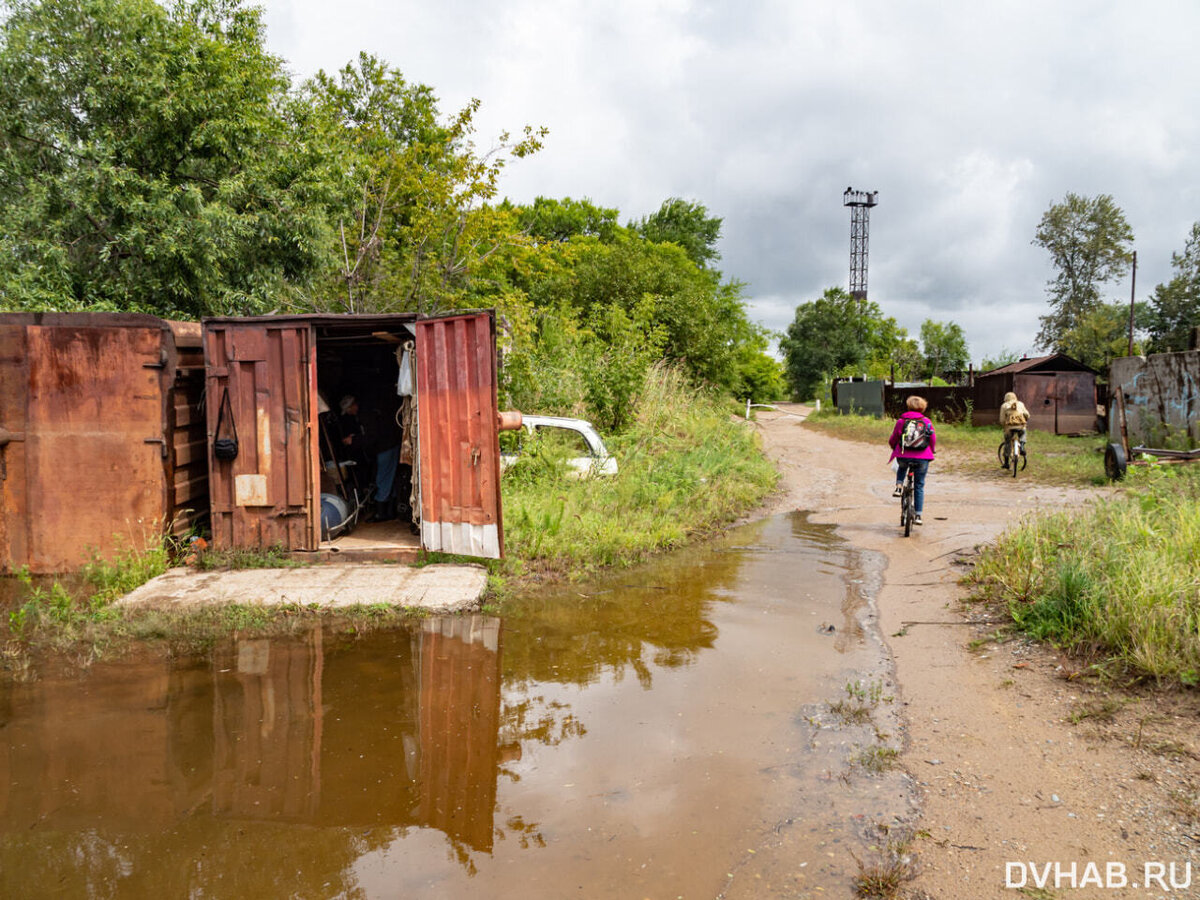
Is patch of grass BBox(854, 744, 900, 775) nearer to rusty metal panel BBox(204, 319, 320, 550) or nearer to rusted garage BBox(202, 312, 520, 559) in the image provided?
rusted garage BBox(202, 312, 520, 559)

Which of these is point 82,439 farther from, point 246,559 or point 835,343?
point 835,343

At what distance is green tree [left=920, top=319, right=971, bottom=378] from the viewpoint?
56438 millimetres

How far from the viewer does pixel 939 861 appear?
3.23 meters

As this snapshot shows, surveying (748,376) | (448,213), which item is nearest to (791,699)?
(448,213)

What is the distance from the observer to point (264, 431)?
802 cm

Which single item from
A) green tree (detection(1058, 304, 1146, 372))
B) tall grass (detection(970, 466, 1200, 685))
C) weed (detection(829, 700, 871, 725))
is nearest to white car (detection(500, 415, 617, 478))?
A: tall grass (detection(970, 466, 1200, 685))

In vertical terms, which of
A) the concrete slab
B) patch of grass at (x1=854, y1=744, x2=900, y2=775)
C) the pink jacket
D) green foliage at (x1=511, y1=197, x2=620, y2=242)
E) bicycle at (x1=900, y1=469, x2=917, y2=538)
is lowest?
patch of grass at (x1=854, y1=744, x2=900, y2=775)

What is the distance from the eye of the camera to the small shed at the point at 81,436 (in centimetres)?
761

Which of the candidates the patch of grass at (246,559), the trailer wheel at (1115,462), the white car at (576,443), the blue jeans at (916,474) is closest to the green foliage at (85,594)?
the patch of grass at (246,559)

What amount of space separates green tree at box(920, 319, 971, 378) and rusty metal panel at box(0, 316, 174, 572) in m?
53.3

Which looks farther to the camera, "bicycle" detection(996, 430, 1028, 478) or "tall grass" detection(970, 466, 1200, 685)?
"bicycle" detection(996, 430, 1028, 478)

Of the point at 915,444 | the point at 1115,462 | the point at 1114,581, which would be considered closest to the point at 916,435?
the point at 915,444

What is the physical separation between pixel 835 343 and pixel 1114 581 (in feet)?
199

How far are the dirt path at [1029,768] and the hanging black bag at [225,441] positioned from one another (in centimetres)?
662
